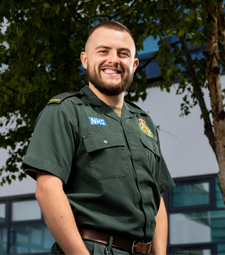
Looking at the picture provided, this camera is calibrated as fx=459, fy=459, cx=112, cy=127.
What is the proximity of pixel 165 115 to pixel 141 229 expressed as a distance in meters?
7.26

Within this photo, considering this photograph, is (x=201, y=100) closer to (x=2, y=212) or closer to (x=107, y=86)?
(x=107, y=86)

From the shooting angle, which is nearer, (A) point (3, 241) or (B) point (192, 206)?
(B) point (192, 206)

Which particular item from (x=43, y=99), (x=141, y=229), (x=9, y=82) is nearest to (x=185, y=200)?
(x=43, y=99)

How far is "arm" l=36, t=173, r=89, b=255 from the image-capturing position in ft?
5.92

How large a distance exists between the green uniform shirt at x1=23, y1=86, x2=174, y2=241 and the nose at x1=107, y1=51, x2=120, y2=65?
0.24 meters

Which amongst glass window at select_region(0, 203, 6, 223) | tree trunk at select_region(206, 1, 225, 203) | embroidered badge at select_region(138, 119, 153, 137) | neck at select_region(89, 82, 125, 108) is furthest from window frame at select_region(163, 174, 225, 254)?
neck at select_region(89, 82, 125, 108)

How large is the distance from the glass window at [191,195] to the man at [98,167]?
21.0 ft

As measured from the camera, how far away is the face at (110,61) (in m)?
2.20

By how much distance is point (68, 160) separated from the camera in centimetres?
194

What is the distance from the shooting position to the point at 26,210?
10.3 metres

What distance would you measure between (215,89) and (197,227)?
378 centimetres

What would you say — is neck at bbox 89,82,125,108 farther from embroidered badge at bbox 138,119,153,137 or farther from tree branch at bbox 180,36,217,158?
tree branch at bbox 180,36,217,158

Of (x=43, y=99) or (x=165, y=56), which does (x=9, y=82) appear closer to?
(x=43, y=99)

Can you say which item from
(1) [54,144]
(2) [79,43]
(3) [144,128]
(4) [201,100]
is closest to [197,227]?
(4) [201,100]
